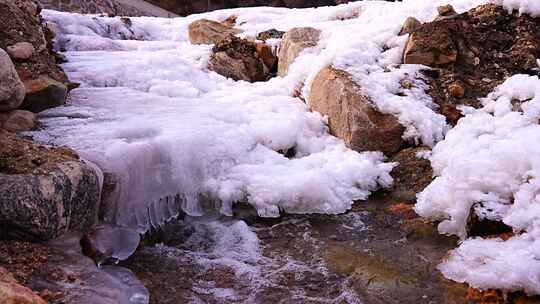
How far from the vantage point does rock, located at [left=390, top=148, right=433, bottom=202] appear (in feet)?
14.0

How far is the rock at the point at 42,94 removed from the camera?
4.45 meters

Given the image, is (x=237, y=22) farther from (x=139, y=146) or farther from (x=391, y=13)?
(x=139, y=146)

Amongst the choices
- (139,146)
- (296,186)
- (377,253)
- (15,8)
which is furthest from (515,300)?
(15,8)

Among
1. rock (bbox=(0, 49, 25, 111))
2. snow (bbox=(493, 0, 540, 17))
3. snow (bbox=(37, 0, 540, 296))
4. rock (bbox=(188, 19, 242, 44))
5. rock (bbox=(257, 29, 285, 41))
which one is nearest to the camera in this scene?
snow (bbox=(37, 0, 540, 296))

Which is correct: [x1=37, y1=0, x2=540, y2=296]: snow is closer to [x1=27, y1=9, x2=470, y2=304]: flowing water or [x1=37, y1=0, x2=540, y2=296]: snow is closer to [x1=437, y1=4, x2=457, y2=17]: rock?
[x1=27, y1=9, x2=470, y2=304]: flowing water

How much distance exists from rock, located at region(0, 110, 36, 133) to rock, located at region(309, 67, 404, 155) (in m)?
2.84

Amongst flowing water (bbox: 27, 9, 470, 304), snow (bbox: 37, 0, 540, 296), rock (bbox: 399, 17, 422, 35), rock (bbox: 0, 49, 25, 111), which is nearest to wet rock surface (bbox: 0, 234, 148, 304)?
flowing water (bbox: 27, 9, 470, 304)

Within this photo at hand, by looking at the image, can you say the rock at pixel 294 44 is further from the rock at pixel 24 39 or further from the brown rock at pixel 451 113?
the rock at pixel 24 39

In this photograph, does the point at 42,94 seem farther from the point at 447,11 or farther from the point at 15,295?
the point at 447,11

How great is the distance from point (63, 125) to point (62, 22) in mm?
5568

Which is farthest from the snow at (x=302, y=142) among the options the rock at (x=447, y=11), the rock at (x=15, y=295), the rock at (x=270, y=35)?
the rock at (x=270, y=35)

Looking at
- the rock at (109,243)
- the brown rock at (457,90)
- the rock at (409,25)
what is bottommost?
the rock at (109,243)

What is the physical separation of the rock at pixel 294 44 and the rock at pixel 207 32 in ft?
7.69

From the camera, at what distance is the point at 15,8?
5.24m
